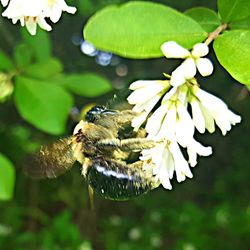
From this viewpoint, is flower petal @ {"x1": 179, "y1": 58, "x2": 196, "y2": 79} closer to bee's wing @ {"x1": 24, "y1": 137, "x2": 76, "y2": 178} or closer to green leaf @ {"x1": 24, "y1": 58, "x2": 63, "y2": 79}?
bee's wing @ {"x1": 24, "y1": 137, "x2": 76, "y2": 178}

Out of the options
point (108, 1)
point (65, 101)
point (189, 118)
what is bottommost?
point (108, 1)

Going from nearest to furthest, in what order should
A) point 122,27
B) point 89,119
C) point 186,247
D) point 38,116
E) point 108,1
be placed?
point 122,27 → point 89,119 → point 38,116 → point 108,1 → point 186,247

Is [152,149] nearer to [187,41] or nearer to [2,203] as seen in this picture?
[187,41]

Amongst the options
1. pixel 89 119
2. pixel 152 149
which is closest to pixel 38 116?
pixel 89 119

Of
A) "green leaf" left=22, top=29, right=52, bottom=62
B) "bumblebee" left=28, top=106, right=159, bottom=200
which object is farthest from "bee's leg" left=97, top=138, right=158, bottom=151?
"green leaf" left=22, top=29, right=52, bottom=62

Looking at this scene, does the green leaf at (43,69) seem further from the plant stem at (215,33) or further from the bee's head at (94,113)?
the plant stem at (215,33)

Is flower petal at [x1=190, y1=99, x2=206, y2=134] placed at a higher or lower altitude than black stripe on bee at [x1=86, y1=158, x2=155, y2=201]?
higher

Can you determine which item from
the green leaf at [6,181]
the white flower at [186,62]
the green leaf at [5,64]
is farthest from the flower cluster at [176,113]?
the green leaf at [5,64]

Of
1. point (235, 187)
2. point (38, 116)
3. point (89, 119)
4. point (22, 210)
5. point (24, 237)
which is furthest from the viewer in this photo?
point (235, 187)
